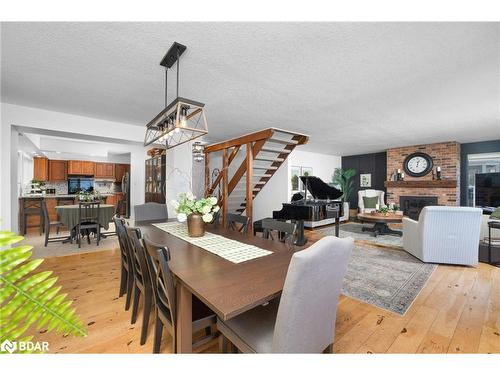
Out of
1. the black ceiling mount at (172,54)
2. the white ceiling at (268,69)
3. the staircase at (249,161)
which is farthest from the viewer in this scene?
the staircase at (249,161)

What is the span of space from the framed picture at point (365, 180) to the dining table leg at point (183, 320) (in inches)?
335

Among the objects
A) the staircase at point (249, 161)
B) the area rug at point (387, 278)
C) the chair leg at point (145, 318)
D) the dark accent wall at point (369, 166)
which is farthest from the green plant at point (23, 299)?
the dark accent wall at point (369, 166)

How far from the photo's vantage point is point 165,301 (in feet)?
4.70

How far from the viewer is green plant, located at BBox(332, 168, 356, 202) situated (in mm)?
8534

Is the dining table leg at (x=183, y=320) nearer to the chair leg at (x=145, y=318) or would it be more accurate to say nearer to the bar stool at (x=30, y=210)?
the chair leg at (x=145, y=318)

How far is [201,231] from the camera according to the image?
2240mm

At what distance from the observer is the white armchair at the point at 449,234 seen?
3186 millimetres

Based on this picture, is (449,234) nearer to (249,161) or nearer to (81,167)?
(249,161)

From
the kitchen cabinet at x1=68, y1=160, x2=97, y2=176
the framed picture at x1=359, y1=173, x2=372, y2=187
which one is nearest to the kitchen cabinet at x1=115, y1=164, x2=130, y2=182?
the kitchen cabinet at x1=68, y1=160, x2=97, y2=176

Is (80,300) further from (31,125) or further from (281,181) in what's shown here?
(281,181)

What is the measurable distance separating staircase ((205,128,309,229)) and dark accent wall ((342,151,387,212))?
173 inches

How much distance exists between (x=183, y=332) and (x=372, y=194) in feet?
23.8

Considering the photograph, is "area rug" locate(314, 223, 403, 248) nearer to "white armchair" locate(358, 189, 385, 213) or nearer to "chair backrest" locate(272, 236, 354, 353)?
"white armchair" locate(358, 189, 385, 213)

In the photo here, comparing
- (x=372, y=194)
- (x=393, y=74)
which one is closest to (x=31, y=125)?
(x=393, y=74)
